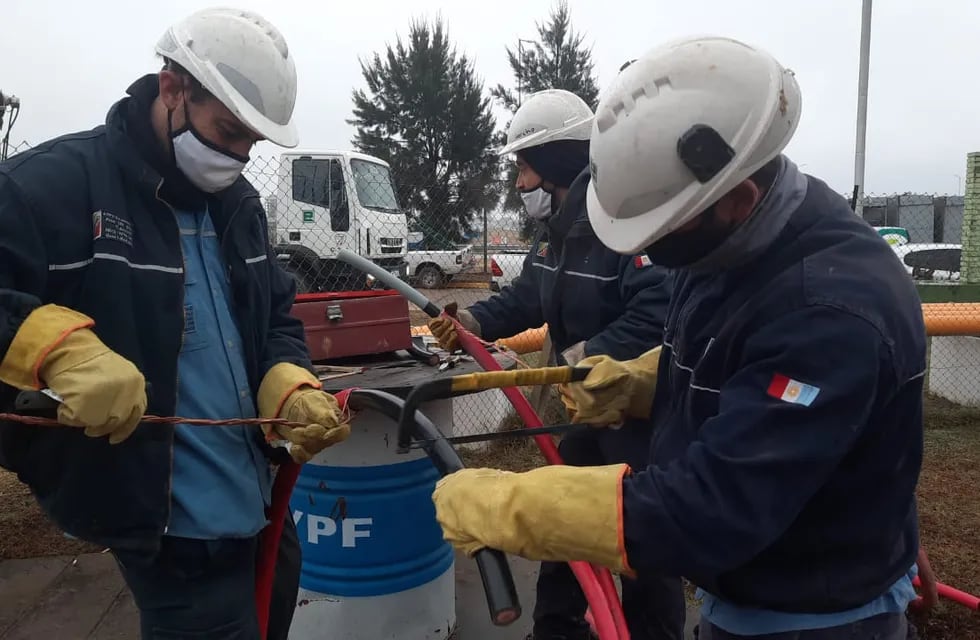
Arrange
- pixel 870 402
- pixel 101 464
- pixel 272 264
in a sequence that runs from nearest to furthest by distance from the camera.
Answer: pixel 870 402 < pixel 101 464 < pixel 272 264

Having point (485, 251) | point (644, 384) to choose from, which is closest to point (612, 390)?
point (644, 384)

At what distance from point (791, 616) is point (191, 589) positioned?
1344 millimetres

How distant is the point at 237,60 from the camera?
177cm

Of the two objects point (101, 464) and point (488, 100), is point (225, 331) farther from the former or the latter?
point (488, 100)

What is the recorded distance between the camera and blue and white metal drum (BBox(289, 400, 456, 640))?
272 centimetres

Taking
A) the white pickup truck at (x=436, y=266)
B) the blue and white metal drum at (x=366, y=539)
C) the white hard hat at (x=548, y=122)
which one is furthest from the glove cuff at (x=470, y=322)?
the white pickup truck at (x=436, y=266)

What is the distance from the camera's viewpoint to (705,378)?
1441 millimetres

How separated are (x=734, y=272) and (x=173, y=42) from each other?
1.38 m

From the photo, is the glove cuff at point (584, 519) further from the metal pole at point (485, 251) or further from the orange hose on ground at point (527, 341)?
the metal pole at point (485, 251)

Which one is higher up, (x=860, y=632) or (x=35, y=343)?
(x=35, y=343)

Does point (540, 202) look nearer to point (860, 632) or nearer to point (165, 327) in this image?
point (165, 327)

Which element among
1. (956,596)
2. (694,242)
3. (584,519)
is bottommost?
(956,596)

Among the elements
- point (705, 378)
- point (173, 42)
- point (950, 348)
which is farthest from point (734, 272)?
point (950, 348)

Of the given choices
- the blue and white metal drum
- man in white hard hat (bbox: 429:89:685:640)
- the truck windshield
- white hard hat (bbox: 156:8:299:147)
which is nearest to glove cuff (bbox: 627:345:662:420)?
man in white hard hat (bbox: 429:89:685:640)
